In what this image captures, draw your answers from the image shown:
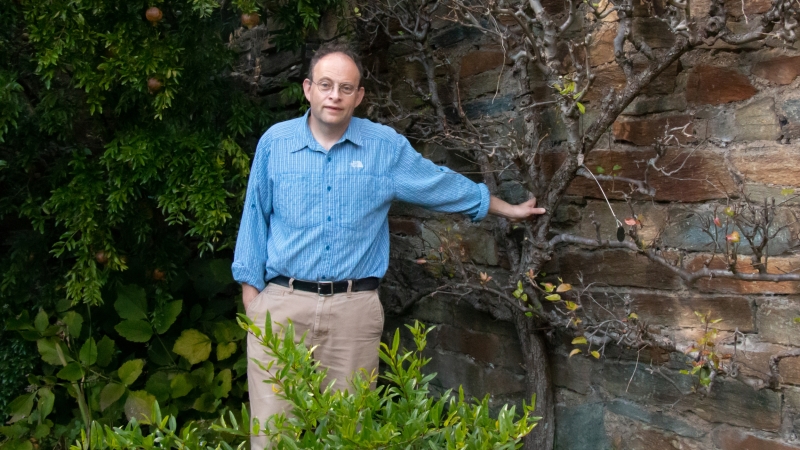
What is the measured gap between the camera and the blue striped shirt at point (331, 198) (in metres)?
2.56

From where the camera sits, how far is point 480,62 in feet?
10.6

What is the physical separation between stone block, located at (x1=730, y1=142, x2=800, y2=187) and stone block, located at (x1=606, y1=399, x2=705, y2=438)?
2.93ft

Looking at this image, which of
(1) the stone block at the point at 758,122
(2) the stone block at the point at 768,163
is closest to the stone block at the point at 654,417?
(2) the stone block at the point at 768,163

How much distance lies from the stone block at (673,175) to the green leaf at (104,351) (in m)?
2.29

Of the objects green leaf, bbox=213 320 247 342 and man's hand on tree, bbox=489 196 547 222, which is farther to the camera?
green leaf, bbox=213 320 247 342

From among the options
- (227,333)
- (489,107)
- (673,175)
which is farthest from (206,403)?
(673,175)

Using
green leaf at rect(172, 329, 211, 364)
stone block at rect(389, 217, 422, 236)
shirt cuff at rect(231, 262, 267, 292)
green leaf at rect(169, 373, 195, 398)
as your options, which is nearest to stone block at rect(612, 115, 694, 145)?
stone block at rect(389, 217, 422, 236)

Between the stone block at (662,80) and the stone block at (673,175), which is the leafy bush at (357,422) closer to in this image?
the stone block at (673,175)

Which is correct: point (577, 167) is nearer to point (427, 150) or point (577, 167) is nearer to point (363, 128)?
point (363, 128)

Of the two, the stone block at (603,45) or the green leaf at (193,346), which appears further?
the green leaf at (193,346)

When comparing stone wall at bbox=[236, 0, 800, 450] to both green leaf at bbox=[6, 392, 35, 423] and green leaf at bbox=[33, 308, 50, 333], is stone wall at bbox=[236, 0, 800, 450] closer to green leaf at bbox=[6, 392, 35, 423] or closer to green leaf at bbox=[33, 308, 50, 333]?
green leaf at bbox=[33, 308, 50, 333]

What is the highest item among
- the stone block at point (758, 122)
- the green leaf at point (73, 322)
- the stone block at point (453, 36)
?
the stone block at point (453, 36)

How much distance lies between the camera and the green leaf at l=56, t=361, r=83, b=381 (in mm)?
3402

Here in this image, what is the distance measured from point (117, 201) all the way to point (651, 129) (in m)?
2.05
